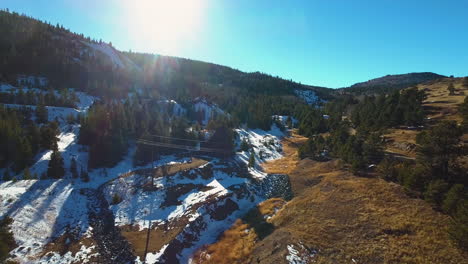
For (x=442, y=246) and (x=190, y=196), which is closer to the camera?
(x=442, y=246)

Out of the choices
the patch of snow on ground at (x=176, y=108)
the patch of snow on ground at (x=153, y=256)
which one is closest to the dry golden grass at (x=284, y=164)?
the patch of snow on ground at (x=153, y=256)

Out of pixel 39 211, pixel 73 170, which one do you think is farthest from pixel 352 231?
pixel 73 170

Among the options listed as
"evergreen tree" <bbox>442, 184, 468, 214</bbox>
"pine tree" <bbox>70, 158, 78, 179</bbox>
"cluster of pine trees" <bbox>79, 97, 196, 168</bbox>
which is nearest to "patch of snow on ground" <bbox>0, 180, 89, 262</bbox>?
"pine tree" <bbox>70, 158, 78, 179</bbox>

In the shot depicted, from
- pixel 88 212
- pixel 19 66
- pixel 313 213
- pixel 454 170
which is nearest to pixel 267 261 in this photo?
pixel 313 213

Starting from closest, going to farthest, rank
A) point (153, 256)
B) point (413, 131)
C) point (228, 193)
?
point (153, 256) → point (228, 193) → point (413, 131)

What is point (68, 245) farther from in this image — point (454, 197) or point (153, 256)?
point (454, 197)

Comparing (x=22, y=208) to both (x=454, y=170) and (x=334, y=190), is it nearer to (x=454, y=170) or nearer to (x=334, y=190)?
(x=334, y=190)

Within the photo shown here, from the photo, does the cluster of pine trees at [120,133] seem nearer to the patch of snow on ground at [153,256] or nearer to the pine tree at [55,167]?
the pine tree at [55,167]

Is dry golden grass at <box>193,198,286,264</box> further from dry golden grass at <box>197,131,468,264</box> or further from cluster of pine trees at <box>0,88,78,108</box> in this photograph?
cluster of pine trees at <box>0,88,78,108</box>
